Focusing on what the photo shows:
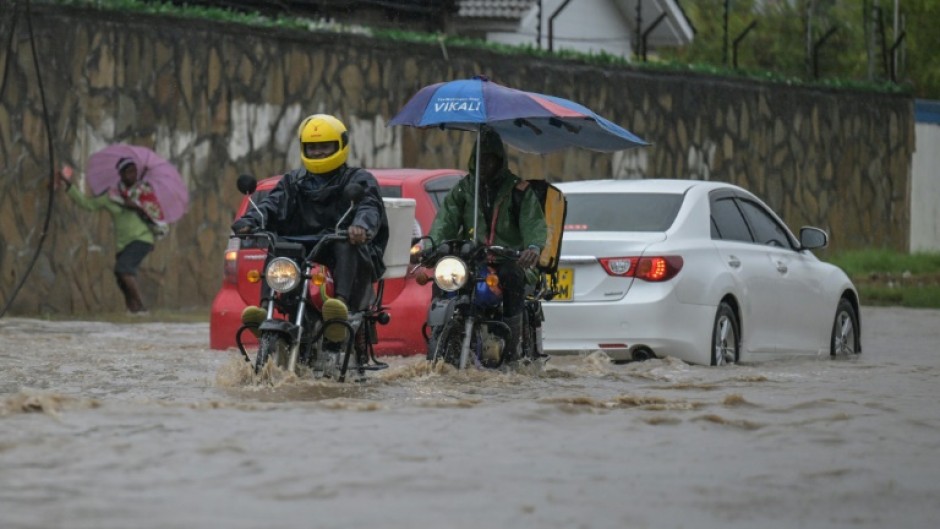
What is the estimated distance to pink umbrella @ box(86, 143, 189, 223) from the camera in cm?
2164

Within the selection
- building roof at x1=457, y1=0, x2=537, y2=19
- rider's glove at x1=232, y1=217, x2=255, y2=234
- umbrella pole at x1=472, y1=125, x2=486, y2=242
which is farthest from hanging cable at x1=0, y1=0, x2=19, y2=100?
building roof at x1=457, y1=0, x2=537, y2=19

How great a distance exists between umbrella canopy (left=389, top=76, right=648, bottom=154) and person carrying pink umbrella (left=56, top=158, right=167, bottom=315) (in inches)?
326

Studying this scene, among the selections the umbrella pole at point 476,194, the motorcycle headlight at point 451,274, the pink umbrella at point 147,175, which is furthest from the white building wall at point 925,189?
the motorcycle headlight at point 451,274

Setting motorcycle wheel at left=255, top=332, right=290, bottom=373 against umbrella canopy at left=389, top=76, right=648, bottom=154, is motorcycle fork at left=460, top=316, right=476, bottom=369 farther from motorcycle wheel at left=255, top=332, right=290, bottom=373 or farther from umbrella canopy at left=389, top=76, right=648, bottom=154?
motorcycle wheel at left=255, top=332, right=290, bottom=373

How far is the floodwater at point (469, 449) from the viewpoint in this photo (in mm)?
7414

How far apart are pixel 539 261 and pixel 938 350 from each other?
6185 millimetres

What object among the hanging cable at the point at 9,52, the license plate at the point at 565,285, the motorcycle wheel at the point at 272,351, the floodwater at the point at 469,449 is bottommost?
the floodwater at the point at 469,449

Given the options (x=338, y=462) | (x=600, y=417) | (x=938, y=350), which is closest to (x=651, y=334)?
(x=600, y=417)

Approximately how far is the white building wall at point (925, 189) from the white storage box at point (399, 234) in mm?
22107

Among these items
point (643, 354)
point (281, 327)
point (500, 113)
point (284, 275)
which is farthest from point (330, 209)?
point (643, 354)

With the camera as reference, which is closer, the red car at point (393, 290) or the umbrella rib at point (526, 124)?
the umbrella rib at point (526, 124)

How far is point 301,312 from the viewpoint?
11.5 meters

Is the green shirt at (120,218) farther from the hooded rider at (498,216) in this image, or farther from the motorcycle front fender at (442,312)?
the motorcycle front fender at (442,312)

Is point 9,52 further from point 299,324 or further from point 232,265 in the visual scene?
point 299,324
